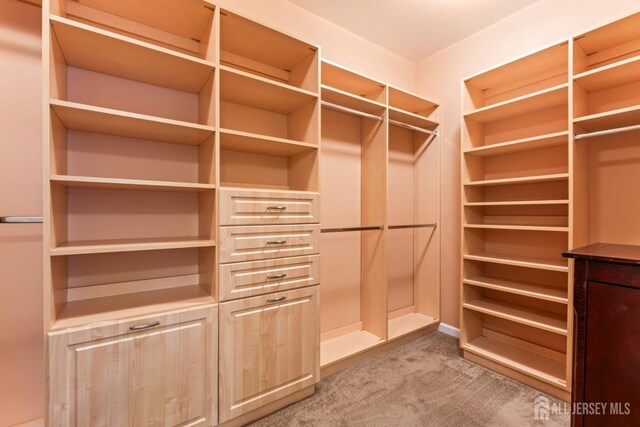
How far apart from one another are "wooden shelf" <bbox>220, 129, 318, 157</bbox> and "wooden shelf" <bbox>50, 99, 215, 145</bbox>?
13 cm

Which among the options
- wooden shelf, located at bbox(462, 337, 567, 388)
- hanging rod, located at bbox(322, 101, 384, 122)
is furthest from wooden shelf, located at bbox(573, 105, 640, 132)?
wooden shelf, located at bbox(462, 337, 567, 388)

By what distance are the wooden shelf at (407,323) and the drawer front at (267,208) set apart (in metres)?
1.41

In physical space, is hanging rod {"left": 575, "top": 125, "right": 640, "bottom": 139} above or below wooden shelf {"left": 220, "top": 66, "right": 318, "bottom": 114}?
below

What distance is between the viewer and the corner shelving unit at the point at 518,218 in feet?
6.62

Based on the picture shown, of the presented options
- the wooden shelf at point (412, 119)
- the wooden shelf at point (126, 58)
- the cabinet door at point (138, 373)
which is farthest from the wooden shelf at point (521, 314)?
the wooden shelf at point (126, 58)

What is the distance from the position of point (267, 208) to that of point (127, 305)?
862 mm

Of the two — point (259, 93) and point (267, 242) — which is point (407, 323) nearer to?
point (267, 242)

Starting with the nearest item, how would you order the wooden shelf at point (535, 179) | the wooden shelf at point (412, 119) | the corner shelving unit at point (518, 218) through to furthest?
the wooden shelf at point (535, 179) → the corner shelving unit at point (518, 218) → the wooden shelf at point (412, 119)

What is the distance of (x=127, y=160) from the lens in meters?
1.65

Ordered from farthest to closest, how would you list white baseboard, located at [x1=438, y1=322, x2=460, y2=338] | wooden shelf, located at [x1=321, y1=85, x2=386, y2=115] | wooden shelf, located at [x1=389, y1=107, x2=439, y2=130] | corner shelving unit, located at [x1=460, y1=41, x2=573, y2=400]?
white baseboard, located at [x1=438, y1=322, x2=460, y2=338] < wooden shelf, located at [x1=389, y1=107, x2=439, y2=130] < wooden shelf, located at [x1=321, y1=85, x2=386, y2=115] < corner shelving unit, located at [x1=460, y1=41, x2=573, y2=400]

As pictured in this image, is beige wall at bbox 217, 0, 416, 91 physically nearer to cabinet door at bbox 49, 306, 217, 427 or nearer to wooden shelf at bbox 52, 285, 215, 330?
wooden shelf at bbox 52, 285, 215, 330

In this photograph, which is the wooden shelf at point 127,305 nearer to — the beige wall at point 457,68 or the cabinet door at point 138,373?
the cabinet door at point 138,373

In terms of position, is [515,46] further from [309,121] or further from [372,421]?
[372,421]

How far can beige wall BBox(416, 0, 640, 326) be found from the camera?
221cm
